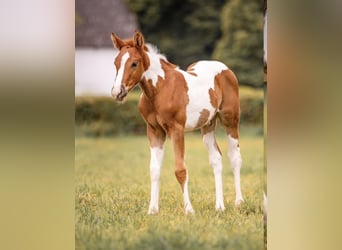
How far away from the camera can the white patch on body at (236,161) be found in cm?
215

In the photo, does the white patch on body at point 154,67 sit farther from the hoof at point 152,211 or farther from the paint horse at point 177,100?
the hoof at point 152,211

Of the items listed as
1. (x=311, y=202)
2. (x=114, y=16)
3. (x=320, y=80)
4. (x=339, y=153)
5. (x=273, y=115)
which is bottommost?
(x=311, y=202)

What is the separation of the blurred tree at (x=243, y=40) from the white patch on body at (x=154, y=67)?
0.21 m

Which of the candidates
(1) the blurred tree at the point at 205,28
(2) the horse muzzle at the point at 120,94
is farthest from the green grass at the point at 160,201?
(1) the blurred tree at the point at 205,28

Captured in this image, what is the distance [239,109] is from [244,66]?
0.53 feet

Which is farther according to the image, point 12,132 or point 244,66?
point 244,66

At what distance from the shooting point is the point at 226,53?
2.11 metres

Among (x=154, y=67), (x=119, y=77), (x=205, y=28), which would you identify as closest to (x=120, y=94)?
(x=119, y=77)

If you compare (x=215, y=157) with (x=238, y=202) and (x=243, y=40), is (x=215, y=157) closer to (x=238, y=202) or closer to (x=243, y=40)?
(x=238, y=202)

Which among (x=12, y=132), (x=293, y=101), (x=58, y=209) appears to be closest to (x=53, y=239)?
(x=58, y=209)

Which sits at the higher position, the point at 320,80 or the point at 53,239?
the point at 320,80

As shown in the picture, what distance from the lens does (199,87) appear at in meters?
2.09

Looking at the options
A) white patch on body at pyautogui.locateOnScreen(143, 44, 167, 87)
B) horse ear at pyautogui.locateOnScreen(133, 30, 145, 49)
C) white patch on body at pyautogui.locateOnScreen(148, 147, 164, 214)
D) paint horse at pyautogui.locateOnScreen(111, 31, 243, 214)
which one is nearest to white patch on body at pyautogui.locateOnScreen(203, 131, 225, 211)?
paint horse at pyautogui.locateOnScreen(111, 31, 243, 214)

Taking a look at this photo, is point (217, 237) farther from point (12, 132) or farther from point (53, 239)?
point (12, 132)
